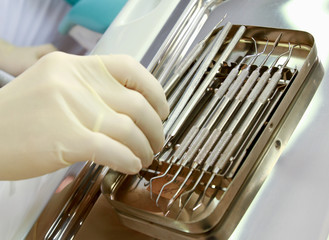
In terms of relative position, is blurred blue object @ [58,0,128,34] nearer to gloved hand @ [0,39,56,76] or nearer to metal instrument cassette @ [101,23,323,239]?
gloved hand @ [0,39,56,76]

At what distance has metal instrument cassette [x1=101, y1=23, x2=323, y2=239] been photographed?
524mm

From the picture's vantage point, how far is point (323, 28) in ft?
2.23

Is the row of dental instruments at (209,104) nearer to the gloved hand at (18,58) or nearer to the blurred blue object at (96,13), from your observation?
the blurred blue object at (96,13)

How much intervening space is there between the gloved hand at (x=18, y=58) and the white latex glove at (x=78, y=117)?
2.45 ft

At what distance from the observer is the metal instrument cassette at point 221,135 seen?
0.52 metres

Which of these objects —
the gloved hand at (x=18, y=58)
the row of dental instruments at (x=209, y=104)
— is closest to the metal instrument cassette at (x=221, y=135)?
the row of dental instruments at (x=209, y=104)

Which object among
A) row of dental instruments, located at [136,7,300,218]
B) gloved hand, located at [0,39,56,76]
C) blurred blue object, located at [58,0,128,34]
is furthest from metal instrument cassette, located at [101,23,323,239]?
gloved hand, located at [0,39,56,76]

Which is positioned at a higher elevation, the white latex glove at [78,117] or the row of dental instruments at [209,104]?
the row of dental instruments at [209,104]

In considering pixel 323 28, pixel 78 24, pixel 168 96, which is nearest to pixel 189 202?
pixel 168 96

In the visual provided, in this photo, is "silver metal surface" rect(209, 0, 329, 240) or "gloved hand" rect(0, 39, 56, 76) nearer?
"silver metal surface" rect(209, 0, 329, 240)

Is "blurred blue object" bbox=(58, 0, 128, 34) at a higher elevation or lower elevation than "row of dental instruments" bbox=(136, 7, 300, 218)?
higher

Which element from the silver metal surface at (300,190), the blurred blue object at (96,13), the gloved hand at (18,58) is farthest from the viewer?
the gloved hand at (18,58)

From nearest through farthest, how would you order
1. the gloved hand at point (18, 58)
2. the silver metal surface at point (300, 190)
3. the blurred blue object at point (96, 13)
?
the silver metal surface at point (300, 190) < the blurred blue object at point (96, 13) < the gloved hand at point (18, 58)

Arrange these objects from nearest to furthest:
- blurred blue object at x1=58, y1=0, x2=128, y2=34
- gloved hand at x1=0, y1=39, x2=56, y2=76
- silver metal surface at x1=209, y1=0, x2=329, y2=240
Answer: silver metal surface at x1=209, y1=0, x2=329, y2=240, blurred blue object at x1=58, y1=0, x2=128, y2=34, gloved hand at x1=0, y1=39, x2=56, y2=76
